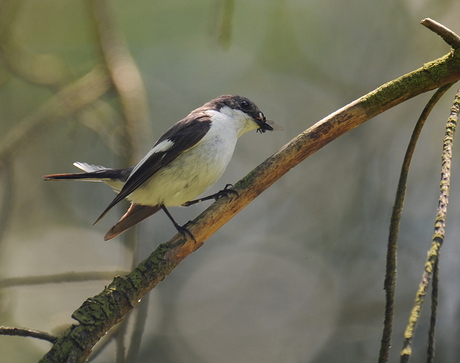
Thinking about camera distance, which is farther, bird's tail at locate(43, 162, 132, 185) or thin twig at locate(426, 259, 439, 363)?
bird's tail at locate(43, 162, 132, 185)

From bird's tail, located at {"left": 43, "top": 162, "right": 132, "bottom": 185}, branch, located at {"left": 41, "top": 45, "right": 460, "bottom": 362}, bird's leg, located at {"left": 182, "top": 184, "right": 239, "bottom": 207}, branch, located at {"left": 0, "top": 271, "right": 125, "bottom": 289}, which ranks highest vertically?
bird's tail, located at {"left": 43, "top": 162, "right": 132, "bottom": 185}

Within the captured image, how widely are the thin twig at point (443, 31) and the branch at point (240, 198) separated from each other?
0.04 m

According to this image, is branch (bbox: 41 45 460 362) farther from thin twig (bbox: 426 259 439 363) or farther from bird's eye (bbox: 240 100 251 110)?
bird's eye (bbox: 240 100 251 110)

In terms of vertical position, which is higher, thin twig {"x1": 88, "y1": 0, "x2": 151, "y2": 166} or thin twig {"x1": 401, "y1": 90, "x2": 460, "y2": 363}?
thin twig {"x1": 88, "y1": 0, "x2": 151, "y2": 166}

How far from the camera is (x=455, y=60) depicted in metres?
1.59

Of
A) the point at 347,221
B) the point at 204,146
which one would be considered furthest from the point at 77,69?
the point at 347,221

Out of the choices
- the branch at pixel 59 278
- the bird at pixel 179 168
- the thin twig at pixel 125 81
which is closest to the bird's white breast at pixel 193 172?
the bird at pixel 179 168

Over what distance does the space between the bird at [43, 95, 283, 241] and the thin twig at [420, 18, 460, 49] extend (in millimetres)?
1253

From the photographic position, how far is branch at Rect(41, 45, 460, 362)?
1475 millimetres

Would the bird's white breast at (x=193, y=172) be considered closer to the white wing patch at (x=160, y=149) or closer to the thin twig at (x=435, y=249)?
the white wing patch at (x=160, y=149)

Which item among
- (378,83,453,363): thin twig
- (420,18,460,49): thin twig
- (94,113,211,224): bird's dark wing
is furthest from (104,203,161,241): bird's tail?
(420,18,460,49): thin twig

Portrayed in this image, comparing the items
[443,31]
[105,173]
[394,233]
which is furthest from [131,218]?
[443,31]

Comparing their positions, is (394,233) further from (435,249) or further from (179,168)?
(179,168)

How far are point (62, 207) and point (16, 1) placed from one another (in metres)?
2.63
